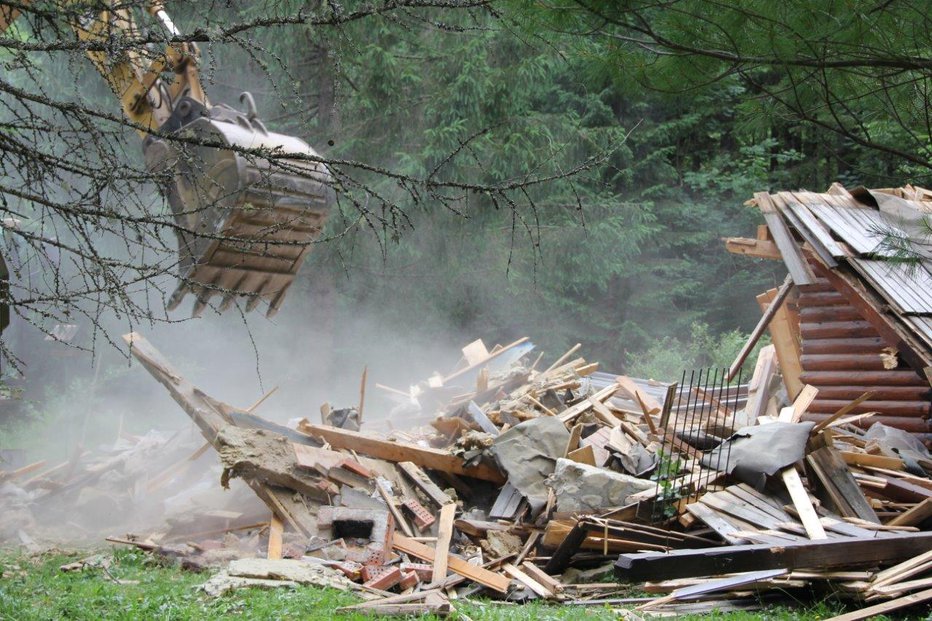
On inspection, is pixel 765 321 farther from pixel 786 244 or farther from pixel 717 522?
pixel 717 522

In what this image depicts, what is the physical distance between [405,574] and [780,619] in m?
2.96

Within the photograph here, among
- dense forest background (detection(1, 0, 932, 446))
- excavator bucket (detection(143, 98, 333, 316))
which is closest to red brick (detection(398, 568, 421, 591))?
excavator bucket (detection(143, 98, 333, 316))

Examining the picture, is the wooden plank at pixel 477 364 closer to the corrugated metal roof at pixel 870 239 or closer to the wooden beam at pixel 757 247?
the wooden beam at pixel 757 247

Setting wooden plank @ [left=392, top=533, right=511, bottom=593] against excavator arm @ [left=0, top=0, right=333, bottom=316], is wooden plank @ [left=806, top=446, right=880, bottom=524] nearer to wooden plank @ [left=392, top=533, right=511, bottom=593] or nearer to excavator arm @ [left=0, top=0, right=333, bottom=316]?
wooden plank @ [left=392, top=533, right=511, bottom=593]

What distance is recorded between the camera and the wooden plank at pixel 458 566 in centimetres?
748

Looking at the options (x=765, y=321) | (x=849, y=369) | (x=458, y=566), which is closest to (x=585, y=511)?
(x=458, y=566)

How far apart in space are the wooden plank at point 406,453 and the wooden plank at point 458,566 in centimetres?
147

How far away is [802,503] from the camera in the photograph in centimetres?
718

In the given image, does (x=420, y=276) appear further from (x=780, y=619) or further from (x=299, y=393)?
(x=780, y=619)

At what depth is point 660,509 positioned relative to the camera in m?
7.83

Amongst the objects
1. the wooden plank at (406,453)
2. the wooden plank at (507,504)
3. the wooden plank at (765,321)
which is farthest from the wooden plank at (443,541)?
the wooden plank at (765,321)

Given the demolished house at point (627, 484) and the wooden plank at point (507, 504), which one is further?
the wooden plank at point (507, 504)

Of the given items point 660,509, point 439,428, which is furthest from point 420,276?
point 660,509

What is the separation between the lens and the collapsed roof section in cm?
969
